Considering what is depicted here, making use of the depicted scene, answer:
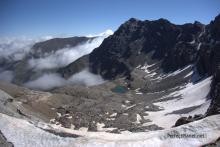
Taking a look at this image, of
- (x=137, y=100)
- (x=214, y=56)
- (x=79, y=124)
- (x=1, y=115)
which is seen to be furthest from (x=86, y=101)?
(x=1, y=115)

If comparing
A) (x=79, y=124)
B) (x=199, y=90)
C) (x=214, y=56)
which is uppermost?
(x=214, y=56)

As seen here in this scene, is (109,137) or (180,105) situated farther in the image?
(180,105)

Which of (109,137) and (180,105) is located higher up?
(109,137)

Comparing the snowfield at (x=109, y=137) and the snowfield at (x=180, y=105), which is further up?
the snowfield at (x=109, y=137)

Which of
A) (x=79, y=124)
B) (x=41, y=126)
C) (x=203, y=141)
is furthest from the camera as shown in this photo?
(x=79, y=124)

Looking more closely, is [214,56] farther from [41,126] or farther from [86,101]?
[41,126]

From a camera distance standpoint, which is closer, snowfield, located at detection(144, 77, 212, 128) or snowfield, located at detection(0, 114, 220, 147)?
snowfield, located at detection(0, 114, 220, 147)

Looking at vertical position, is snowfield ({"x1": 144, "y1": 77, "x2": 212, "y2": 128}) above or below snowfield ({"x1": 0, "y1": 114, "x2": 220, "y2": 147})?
below

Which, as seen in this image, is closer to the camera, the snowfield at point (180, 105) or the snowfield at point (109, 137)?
the snowfield at point (109, 137)
